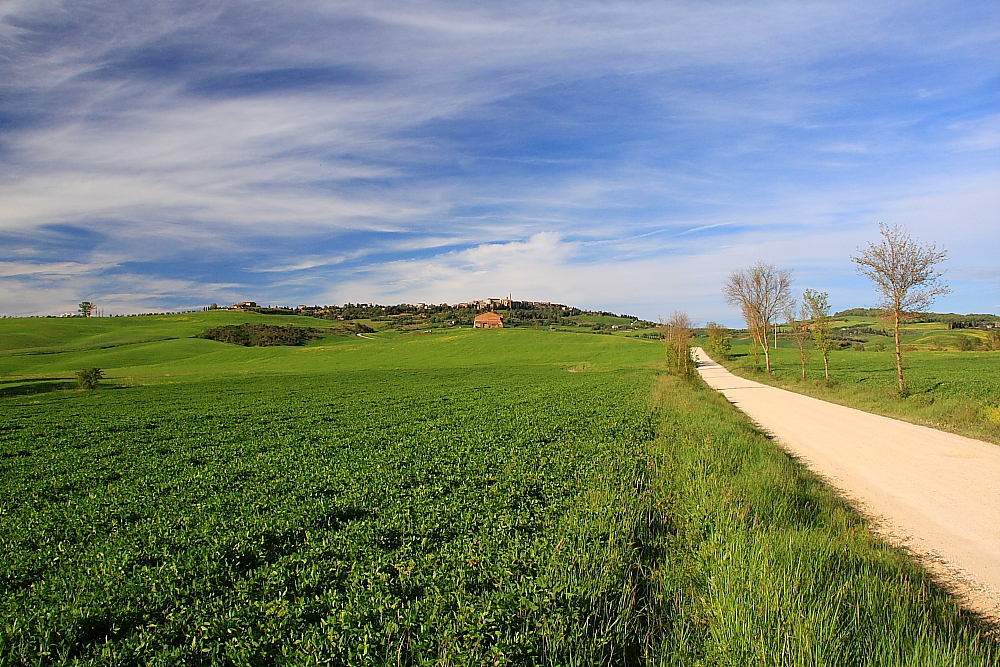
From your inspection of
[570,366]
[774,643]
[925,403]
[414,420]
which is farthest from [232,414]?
[570,366]

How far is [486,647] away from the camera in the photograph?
469cm

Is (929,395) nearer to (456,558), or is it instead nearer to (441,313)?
(456,558)

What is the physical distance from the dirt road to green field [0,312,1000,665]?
665mm

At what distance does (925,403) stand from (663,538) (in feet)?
68.2

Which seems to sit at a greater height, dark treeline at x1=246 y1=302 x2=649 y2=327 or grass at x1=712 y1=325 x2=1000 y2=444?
dark treeline at x1=246 y1=302 x2=649 y2=327

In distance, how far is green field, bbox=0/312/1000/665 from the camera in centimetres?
476

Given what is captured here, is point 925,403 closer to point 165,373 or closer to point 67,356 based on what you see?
point 165,373

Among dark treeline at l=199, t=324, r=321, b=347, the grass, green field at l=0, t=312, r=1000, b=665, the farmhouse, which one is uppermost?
the farmhouse

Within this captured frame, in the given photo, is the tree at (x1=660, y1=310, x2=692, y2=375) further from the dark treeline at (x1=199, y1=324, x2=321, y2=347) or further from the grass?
the dark treeline at (x1=199, y1=324, x2=321, y2=347)

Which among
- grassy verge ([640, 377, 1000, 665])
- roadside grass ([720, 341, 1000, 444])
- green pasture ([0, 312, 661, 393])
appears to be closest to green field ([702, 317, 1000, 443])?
roadside grass ([720, 341, 1000, 444])

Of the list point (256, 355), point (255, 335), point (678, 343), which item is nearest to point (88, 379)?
point (256, 355)

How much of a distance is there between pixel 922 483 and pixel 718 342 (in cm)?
7297

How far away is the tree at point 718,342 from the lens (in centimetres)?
7919

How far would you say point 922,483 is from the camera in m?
10.8
